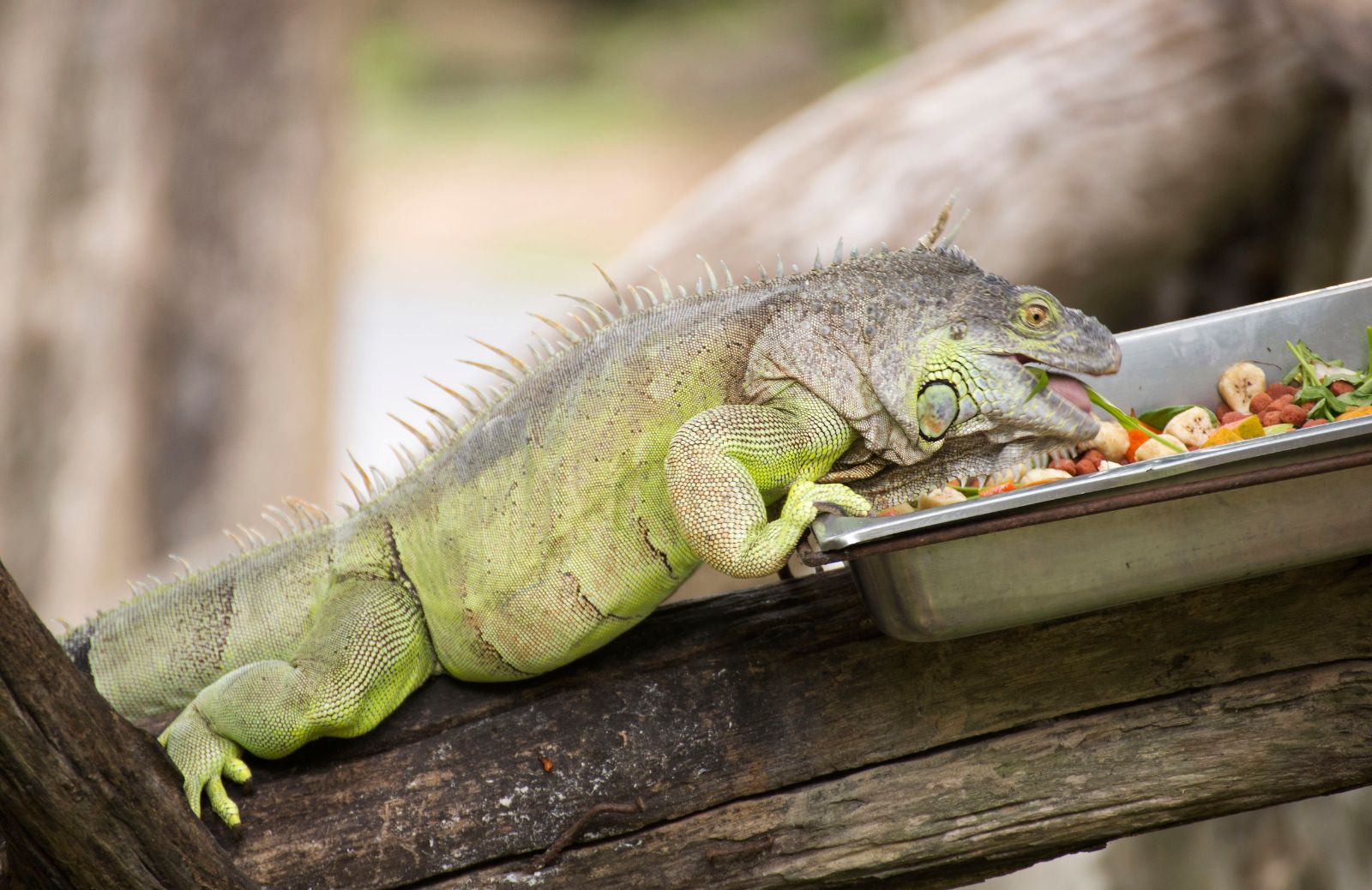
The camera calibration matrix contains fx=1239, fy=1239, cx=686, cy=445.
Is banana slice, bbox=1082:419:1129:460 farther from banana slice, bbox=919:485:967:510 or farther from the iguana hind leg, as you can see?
the iguana hind leg

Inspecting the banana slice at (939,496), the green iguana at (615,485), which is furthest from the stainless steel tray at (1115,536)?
the banana slice at (939,496)

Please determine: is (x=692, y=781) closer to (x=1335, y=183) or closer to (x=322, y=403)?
(x=1335, y=183)

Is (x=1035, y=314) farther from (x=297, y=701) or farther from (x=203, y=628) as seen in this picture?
(x=203, y=628)

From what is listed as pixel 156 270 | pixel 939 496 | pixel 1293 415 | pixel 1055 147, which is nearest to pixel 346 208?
pixel 156 270

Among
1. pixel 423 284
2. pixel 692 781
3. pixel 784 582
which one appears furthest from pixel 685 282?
pixel 423 284

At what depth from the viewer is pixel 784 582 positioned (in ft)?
11.7

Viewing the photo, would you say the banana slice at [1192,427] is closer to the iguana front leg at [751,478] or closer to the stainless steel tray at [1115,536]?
the stainless steel tray at [1115,536]

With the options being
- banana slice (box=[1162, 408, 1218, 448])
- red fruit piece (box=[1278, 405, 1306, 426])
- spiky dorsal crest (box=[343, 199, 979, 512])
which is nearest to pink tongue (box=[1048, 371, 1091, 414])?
banana slice (box=[1162, 408, 1218, 448])

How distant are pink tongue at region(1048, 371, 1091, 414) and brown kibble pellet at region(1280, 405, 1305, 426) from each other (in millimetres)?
483

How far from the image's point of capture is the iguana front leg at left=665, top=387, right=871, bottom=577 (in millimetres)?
2947

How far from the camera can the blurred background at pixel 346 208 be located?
641 centimetres

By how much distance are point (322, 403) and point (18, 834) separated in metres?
6.83

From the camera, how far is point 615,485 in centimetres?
329

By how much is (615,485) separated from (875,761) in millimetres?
985
